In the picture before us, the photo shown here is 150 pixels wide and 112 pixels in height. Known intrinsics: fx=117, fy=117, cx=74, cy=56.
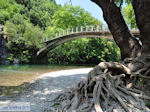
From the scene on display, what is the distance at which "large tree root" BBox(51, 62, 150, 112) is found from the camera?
10.0 feet

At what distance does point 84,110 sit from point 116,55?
2998 centimetres

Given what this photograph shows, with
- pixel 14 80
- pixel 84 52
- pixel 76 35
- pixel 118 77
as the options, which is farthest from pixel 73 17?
pixel 118 77

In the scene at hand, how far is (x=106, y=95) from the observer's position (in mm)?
3500

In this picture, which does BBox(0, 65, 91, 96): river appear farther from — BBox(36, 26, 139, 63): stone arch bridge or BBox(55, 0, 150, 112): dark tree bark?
BBox(36, 26, 139, 63): stone arch bridge

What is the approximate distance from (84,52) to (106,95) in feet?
77.6

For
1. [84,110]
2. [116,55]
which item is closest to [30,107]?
[84,110]

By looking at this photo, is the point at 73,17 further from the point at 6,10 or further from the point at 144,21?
the point at 144,21

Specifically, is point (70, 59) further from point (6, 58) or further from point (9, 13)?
point (9, 13)

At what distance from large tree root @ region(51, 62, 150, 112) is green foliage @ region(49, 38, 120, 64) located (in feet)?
72.0

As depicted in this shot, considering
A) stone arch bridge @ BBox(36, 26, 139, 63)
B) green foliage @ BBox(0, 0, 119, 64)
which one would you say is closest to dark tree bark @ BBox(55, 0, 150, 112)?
stone arch bridge @ BBox(36, 26, 139, 63)

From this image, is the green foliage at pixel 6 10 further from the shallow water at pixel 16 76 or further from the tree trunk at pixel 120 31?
the tree trunk at pixel 120 31

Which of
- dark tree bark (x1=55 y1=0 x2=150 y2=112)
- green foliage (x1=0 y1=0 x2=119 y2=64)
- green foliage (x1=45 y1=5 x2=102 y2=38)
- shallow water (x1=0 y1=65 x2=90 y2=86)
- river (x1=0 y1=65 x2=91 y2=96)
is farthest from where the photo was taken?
green foliage (x1=45 y1=5 x2=102 y2=38)

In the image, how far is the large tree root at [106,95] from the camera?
10.0ft

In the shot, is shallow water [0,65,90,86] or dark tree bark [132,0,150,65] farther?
shallow water [0,65,90,86]
